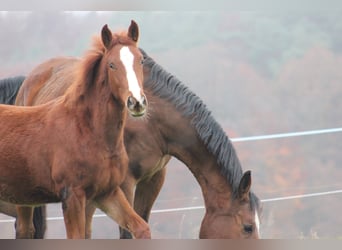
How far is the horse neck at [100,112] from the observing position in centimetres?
423

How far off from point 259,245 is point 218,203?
0.96 m

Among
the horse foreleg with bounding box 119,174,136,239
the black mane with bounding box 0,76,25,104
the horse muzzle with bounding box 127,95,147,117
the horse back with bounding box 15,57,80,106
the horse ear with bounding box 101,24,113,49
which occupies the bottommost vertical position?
the horse foreleg with bounding box 119,174,136,239

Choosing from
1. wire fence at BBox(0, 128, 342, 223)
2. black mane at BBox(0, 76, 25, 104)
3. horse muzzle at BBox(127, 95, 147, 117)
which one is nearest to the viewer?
horse muzzle at BBox(127, 95, 147, 117)

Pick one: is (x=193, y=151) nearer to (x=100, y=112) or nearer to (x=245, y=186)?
(x=245, y=186)

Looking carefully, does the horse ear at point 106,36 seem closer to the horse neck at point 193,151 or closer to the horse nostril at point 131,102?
the horse nostril at point 131,102

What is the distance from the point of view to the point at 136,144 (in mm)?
4984

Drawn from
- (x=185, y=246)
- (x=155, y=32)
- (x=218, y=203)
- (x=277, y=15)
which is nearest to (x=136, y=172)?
(x=218, y=203)

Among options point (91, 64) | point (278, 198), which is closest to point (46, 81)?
point (91, 64)

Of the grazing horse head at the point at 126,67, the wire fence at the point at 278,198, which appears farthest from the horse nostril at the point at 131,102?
the wire fence at the point at 278,198

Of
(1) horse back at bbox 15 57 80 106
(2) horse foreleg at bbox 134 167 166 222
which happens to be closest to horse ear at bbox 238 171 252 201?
(2) horse foreleg at bbox 134 167 166 222

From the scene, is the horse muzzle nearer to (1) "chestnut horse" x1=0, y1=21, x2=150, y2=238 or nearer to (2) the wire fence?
(1) "chestnut horse" x1=0, y1=21, x2=150, y2=238

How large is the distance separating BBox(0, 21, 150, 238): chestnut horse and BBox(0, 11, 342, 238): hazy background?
5.79 feet

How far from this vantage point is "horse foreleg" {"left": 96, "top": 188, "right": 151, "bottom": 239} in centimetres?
405

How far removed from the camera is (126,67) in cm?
406
